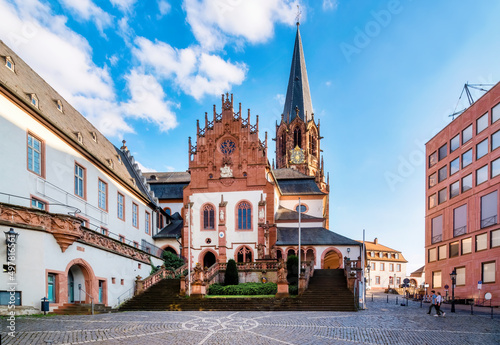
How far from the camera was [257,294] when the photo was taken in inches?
1200

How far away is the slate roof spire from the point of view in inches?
3447

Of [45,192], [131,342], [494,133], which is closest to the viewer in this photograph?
[131,342]

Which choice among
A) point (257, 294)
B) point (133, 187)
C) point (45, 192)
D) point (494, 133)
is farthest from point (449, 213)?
point (45, 192)

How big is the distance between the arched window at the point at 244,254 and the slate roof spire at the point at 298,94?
4839 centimetres

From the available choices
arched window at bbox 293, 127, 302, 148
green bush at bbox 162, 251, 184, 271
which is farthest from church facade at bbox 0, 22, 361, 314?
arched window at bbox 293, 127, 302, 148

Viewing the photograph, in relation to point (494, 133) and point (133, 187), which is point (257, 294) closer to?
point (133, 187)

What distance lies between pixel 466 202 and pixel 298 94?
2121 inches

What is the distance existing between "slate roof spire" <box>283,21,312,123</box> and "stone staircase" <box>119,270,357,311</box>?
61024 millimetres

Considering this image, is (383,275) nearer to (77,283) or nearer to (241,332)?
(77,283)

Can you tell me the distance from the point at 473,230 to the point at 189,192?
28474 millimetres

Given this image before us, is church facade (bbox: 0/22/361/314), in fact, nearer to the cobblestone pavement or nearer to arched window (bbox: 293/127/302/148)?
the cobblestone pavement

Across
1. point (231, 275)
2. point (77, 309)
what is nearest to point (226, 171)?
point (231, 275)

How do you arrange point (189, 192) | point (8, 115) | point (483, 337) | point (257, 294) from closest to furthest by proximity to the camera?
1. point (483, 337)
2. point (8, 115)
3. point (257, 294)
4. point (189, 192)

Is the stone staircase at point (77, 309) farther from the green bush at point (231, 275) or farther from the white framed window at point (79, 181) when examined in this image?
the green bush at point (231, 275)
